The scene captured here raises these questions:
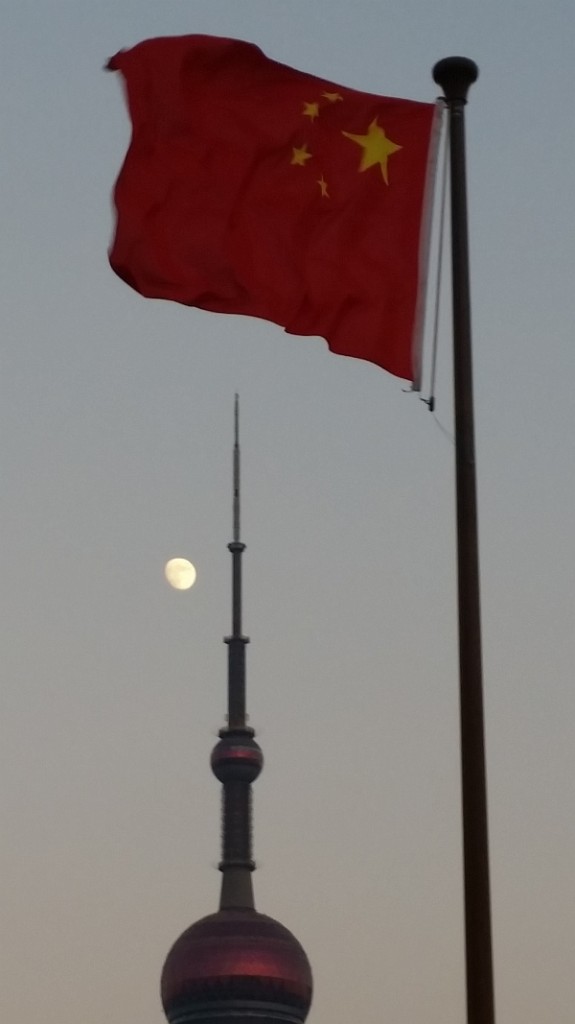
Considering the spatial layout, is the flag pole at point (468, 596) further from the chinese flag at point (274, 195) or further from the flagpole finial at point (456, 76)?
the chinese flag at point (274, 195)

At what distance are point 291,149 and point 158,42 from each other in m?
2.08

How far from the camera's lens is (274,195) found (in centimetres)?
2653

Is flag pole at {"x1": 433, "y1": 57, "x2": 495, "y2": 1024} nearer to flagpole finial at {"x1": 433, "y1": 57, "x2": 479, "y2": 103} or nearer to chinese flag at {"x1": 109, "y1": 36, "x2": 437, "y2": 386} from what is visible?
flagpole finial at {"x1": 433, "y1": 57, "x2": 479, "y2": 103}

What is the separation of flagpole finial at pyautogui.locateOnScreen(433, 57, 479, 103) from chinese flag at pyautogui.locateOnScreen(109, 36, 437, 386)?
3.50 ft

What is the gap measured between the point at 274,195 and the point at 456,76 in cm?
328

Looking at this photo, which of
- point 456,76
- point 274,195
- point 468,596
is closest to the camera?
point 468,596

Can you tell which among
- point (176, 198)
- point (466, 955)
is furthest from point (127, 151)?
point (466, 955)

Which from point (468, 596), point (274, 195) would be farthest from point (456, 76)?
point (468, 596)

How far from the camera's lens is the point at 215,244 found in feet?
86.0

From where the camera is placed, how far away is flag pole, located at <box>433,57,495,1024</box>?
2093 cm

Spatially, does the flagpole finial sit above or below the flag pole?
above

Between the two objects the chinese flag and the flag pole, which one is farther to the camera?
the chinese flag

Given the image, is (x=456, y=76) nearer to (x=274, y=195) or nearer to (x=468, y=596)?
(x=274, y=195)

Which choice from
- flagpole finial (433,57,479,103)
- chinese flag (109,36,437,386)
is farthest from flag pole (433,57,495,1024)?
chinese flag (109,36,437,386)
